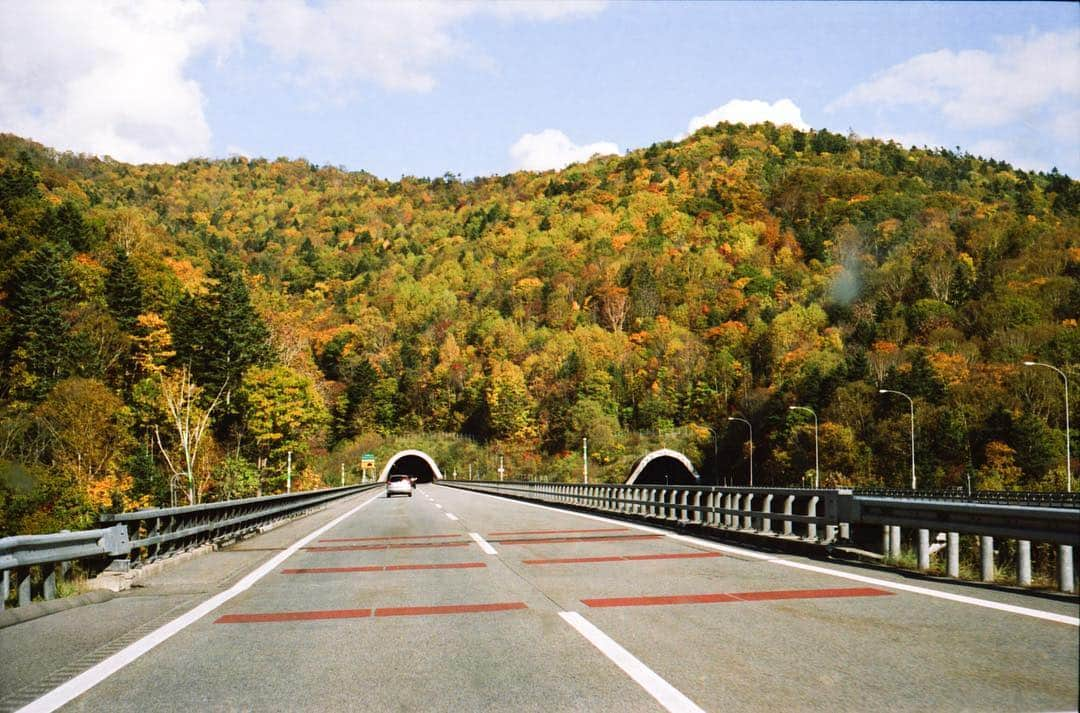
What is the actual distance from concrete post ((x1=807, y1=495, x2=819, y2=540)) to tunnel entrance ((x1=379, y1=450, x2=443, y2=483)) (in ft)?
358

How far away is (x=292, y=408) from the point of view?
77.6 metres

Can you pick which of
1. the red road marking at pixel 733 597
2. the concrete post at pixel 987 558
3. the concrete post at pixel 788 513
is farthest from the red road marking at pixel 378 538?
the concrete post at pixel 987 558

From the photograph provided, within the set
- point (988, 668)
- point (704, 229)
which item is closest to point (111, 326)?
point (988, 668)

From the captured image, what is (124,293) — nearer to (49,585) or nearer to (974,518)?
(49,585)

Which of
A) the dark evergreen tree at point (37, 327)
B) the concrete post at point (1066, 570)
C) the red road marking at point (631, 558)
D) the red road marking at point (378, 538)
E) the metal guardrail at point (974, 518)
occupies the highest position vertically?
the dark evergreen tree at point (37, 327)

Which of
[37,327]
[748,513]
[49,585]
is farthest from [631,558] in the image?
[37,327]

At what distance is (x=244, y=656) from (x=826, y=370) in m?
102

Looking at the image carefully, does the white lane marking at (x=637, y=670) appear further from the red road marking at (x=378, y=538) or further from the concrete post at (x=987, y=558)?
the red road marking at (x=378, y=538)

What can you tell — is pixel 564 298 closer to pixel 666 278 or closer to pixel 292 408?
pixel 666 278

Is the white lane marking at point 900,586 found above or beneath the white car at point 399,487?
above

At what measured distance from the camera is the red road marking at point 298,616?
8516mm

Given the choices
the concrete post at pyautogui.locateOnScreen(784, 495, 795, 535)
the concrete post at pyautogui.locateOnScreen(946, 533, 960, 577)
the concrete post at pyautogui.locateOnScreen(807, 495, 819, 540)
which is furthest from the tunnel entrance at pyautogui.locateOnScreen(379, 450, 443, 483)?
the concrete post at pyautogui.locateOnScreen(946, 533, 960, 577)

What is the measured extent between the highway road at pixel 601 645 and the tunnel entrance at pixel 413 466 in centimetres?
11192

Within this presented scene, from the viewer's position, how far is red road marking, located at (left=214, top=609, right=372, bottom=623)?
8.52 m
